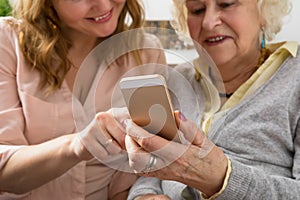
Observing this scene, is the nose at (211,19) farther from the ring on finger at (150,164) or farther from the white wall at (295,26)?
the white wall at (295,26)

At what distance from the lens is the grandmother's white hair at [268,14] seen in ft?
3.65

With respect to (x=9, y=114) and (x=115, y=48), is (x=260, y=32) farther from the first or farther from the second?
(x=9, y=114)

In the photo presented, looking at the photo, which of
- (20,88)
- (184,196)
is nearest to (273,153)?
(184,196)

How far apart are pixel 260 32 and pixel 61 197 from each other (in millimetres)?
652

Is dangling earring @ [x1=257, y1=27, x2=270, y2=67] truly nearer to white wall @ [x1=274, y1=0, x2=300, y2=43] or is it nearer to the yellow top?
the yellow top

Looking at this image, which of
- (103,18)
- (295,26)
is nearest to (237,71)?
(103,18)

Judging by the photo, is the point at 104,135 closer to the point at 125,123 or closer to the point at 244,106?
the point at 125,123

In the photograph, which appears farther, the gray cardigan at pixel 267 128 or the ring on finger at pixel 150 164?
the gray cardigan at pixel 267 128

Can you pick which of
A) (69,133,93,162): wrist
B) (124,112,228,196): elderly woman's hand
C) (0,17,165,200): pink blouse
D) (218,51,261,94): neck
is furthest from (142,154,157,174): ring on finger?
(218,51,261,94): neck

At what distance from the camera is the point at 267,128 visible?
1.02 meters

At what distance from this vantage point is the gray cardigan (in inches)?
39.4

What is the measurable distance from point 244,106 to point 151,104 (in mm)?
394

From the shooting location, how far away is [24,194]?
1.09 metres

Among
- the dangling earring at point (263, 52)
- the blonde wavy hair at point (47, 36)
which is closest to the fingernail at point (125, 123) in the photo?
the blonde wavy hair at point (47, 36)
